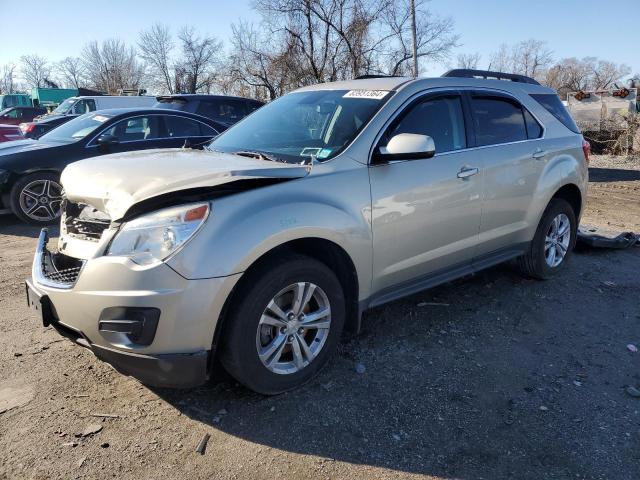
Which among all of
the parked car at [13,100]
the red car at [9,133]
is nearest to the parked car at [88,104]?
Answer: the red car at [9,133]

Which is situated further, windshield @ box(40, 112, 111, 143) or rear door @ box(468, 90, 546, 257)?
windshield @ box(40, 112, 111, 143)

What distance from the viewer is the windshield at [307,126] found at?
3383mm

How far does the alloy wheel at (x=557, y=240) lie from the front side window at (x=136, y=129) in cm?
593

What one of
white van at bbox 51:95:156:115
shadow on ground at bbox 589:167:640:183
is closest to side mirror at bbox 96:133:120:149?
white van at bbox 51:95:156:115

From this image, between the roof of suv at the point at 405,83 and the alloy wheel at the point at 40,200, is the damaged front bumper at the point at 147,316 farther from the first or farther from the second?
the alloy wheel at the point at 40,200

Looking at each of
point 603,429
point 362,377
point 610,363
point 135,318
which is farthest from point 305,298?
point 610,363

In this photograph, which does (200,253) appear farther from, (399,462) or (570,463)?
(570,463)

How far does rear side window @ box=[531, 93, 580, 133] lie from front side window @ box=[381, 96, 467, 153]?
132cm

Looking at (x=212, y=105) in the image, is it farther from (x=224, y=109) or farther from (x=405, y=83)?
(x=405, y=83)

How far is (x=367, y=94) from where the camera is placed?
12.0 ft

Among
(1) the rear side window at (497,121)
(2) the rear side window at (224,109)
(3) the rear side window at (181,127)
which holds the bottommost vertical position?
(1) the rear side window at (497,121)

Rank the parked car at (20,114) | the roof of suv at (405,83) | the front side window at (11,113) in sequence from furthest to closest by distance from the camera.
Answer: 1. the front side window at (11,113)
2. the parked car at (20,114)
3. the roof of suv at (405,83)

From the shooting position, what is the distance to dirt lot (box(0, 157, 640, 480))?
2.48 meters

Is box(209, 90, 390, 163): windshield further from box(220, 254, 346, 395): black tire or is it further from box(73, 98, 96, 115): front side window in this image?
box(73, 98, 96, 115): front side window
